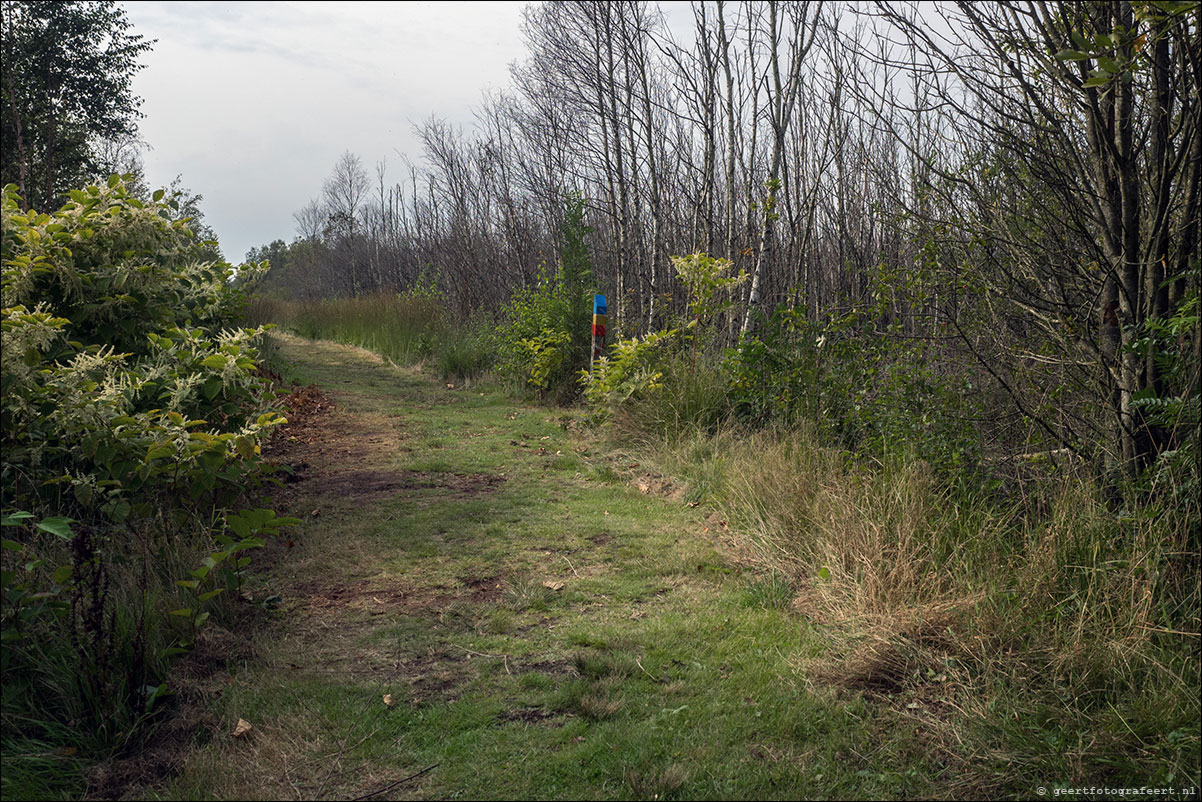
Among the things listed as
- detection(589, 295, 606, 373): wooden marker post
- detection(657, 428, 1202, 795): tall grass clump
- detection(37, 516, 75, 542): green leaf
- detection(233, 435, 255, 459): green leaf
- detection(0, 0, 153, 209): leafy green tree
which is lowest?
detection(657, 428, 1202, 795): tall grass clump

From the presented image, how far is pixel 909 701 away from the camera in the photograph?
2648 mm

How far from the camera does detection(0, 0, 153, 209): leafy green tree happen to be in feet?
52.5

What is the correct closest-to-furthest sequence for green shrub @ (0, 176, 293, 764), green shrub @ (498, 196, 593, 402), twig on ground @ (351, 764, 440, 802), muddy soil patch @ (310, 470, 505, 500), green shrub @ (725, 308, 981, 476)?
twig on ground @ (351, 764, 440, 802), green shrub @ (0, 176, 293, 764), green shrub @ (725, 308, 981, 476), muddy soil patch @ (310, 470, 505, 500), green shrub @ (498, 196, 593, 402)

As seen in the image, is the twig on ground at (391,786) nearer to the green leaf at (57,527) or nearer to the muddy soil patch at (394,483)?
the green leaf at (57,527)

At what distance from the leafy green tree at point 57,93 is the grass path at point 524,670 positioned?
16135 millimetres

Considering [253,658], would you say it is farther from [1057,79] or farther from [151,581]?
[1057,79]

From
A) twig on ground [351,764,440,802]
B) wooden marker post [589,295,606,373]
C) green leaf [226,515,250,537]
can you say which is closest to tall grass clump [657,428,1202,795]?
twig on ground [351,764,440,802]

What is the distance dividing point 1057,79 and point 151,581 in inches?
173

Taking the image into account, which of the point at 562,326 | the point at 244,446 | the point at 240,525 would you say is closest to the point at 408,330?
the point at 562,326

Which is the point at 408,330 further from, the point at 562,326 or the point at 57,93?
the point at 57,93

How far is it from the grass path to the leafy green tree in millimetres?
16135

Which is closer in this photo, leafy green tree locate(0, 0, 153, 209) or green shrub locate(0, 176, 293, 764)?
green shrub locate(0, 176, 293, 764)

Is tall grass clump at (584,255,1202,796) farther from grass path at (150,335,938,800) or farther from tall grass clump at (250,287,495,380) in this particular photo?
tall grass clump at (250,287,495,380)

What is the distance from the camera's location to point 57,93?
17.0 m
